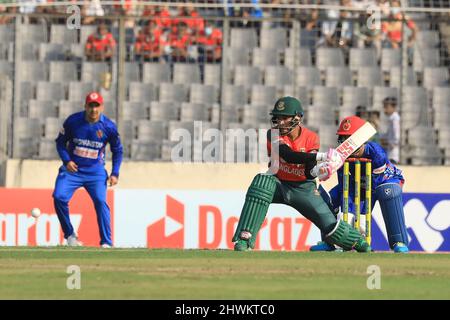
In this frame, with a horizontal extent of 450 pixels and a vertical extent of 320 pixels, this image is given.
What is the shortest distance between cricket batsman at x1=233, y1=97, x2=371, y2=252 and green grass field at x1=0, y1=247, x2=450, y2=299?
0.48m

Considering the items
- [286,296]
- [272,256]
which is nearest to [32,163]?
[272,256]

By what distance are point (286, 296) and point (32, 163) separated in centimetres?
1251

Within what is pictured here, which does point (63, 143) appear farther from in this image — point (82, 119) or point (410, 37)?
point (410, 37)

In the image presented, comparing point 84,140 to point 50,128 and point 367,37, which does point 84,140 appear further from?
point 367,37

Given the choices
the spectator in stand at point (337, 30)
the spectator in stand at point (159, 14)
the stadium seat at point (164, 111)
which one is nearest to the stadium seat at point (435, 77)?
the spectator in stand at point (337, 30)

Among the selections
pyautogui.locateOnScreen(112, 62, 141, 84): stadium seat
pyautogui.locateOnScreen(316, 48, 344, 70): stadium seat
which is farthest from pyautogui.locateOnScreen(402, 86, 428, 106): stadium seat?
pyautogui.locateOnScreen(112, 62, 141, 84): stadium seat

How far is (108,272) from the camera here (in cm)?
1100

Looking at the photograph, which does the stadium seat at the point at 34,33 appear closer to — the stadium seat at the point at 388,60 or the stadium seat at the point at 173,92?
the stadium seat at the point at 173,92

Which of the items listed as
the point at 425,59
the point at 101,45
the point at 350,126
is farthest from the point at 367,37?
the point at 350,126

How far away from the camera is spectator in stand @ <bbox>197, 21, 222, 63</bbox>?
2200cm

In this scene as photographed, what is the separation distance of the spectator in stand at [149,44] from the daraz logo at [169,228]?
312 centimetres

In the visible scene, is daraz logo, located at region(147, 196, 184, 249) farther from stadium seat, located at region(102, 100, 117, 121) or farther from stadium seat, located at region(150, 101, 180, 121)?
stadium seat, located at region(150, 101, 180, 121)

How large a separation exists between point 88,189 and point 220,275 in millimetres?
7494

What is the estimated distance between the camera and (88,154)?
59.4 ft
